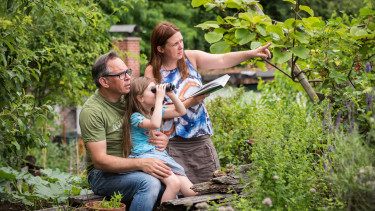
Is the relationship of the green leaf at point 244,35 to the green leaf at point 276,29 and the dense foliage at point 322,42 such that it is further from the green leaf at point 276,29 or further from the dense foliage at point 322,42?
the green leaf at point 276,29

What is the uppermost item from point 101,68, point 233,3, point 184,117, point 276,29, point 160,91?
point 233,3

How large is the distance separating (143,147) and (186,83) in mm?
638

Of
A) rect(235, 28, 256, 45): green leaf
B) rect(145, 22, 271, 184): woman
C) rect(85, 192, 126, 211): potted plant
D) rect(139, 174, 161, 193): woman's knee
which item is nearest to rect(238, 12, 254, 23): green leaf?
rect(235, 28, 256, 45): green leaf

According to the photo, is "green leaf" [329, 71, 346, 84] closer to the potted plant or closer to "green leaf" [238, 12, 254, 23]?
"green leaf" [238, 12, 254, 23]

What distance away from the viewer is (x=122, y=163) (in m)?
3.08

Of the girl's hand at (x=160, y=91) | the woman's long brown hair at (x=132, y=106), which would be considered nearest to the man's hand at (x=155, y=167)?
the woman's long brown hair at (x=132, y=106)

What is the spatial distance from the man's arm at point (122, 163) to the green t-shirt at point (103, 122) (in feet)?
0.22

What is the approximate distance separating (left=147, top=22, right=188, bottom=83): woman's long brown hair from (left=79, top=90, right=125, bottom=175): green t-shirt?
42 cm

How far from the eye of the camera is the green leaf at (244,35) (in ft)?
11.4

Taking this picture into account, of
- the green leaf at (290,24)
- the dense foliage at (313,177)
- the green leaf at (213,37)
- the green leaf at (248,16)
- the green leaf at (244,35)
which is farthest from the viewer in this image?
the green leaf at (213,37)

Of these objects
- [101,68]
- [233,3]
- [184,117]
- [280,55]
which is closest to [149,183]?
[184,117]

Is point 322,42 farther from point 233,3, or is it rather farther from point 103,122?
point 103,122

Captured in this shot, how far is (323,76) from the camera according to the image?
383 cm

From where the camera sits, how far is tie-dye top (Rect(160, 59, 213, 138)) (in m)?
3.53
